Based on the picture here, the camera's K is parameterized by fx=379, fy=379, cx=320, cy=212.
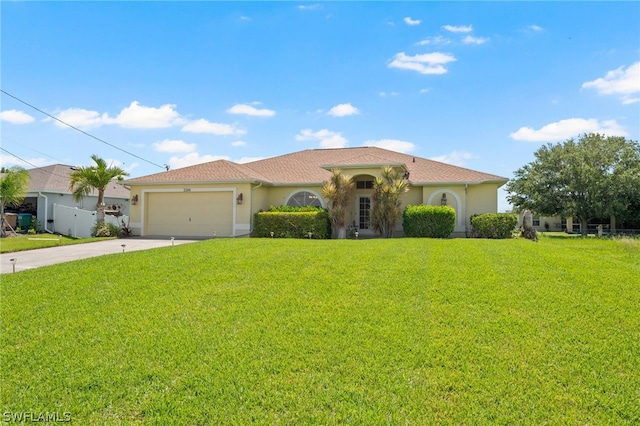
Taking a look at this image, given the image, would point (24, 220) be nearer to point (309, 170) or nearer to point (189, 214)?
point (189, 214)

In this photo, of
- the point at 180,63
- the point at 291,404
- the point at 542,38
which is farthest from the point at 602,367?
the point at 180,63

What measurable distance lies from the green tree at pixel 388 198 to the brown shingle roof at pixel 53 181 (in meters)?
19.1

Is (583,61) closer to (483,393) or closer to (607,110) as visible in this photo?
(607,110)

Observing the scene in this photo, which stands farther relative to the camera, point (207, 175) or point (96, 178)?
point (96, 178)

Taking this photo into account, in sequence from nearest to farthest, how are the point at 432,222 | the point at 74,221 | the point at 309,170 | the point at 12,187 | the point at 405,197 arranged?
the point at 432,222 → the point at 405,197 → the point at 12,187 → the point at 309,170 → the point at 74,221

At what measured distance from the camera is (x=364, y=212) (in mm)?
19578

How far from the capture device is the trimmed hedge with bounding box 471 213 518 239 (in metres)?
16.9

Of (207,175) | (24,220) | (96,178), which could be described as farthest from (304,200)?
(24,220)

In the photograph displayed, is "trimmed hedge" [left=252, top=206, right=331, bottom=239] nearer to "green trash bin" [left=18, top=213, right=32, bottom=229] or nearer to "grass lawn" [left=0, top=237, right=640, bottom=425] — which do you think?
"grass lawn" [left=0, top=237, right=640, bottom=425]

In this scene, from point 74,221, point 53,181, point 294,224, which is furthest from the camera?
point 53,181

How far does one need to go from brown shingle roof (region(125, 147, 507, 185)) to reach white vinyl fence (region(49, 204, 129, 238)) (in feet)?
11.8

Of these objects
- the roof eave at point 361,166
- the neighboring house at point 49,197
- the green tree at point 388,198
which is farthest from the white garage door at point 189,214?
the green tree at point 388,198

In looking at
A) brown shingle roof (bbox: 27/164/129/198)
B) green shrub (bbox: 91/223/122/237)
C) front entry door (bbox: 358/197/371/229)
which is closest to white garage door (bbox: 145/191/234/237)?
green shrub (bbox: 91/223/122/237)

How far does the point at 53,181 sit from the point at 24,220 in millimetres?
3186
